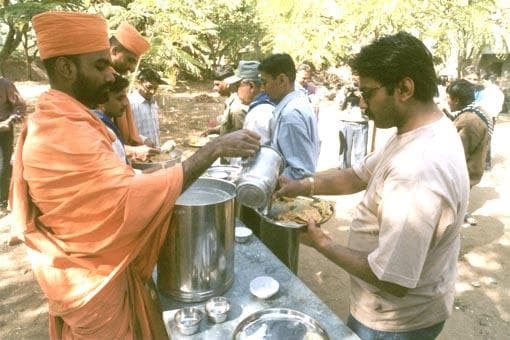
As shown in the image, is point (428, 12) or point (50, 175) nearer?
point (50, 175)

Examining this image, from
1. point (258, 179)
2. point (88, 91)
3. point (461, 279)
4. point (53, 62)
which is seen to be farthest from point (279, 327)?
point (461, 279)

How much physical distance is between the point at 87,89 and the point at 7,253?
3.72m

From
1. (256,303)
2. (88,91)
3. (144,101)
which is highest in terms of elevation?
(88,91)

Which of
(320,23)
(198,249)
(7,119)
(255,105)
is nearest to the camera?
(198,249)

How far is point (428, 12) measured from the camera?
7.81 metres

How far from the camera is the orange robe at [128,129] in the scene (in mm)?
3734

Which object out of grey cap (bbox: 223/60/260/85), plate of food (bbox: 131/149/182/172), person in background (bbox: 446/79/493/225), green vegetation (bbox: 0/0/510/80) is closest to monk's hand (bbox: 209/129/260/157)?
plate of food (bbox: 131/149/182/172)

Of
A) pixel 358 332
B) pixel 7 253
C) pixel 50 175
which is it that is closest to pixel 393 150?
pixel 358 332

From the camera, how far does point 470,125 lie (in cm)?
492

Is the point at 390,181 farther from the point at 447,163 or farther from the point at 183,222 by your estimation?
the point at 183,222

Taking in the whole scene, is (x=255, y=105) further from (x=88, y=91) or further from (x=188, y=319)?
(x=188, y=319)

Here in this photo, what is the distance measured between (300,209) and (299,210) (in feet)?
0.10

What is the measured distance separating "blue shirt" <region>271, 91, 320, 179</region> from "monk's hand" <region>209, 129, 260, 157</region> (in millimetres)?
1585

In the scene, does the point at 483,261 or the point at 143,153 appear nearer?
the point at 143,153
